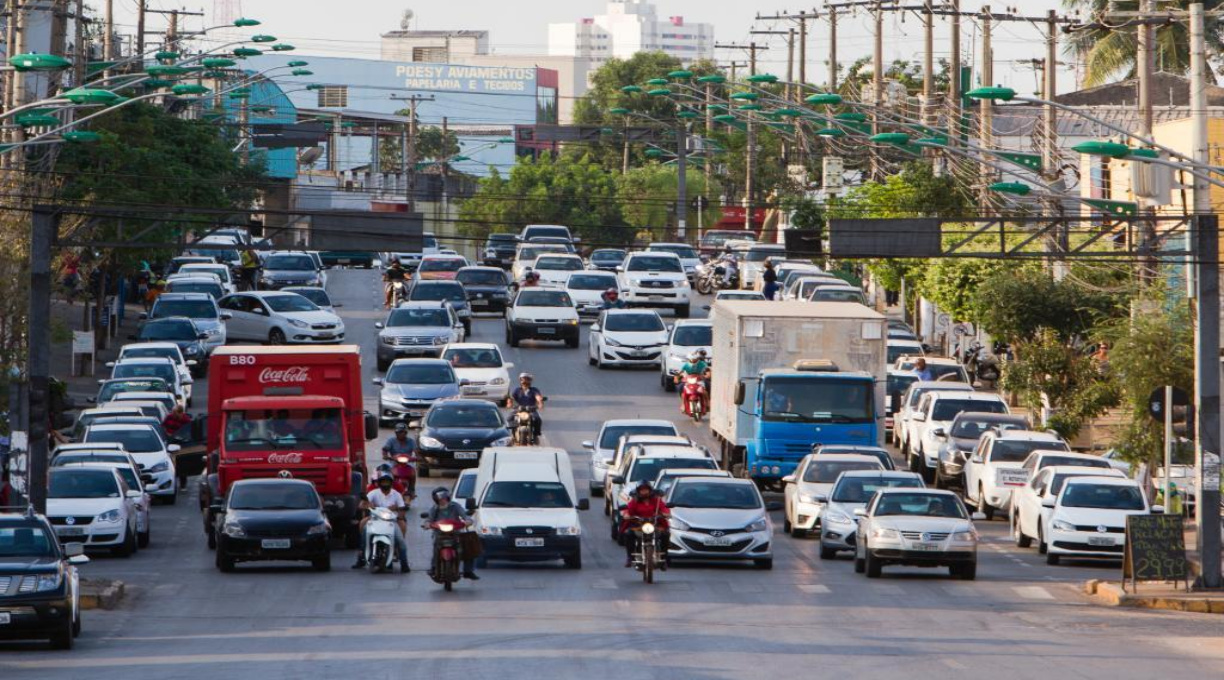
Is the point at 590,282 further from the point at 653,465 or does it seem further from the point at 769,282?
the point at 653,465

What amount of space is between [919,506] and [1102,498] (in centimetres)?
389

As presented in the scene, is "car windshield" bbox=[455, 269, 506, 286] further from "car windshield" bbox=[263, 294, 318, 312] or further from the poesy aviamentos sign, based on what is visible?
the poesy aviamentos sign

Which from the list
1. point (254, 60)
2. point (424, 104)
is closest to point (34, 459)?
point (254, 60)

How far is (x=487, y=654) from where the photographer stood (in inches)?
880

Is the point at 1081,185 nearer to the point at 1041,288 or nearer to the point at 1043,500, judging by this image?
the point at 1041,288

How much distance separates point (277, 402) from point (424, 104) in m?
133

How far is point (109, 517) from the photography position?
33156mm

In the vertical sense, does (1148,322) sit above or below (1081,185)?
below

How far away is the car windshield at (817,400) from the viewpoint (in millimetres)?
39844

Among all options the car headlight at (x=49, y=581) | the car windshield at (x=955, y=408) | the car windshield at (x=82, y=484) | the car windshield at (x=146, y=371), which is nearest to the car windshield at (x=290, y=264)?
the car windshield at (x=146, y=371)

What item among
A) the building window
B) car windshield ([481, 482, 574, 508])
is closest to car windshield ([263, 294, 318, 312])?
car windshield ([481, 482, 574, 508])

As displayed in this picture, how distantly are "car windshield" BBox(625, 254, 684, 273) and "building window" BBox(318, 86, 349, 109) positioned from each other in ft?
301

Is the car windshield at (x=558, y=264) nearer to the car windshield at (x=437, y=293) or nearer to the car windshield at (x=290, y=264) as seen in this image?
the car windshield at (x=290, y=264)

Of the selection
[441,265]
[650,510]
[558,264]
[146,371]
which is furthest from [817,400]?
[441,265]
